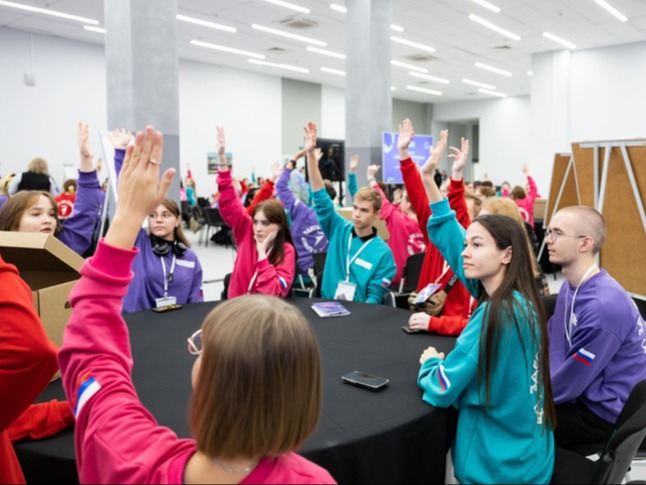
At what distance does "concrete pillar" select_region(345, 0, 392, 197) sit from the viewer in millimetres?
8523

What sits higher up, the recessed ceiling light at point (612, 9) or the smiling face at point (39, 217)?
the recessed ceiling light at point (612, 9)

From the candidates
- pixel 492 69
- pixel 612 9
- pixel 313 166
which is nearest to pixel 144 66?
pixel 313 166

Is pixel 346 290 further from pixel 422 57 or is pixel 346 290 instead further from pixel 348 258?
pixel 422 57

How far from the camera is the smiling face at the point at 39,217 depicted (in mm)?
2785

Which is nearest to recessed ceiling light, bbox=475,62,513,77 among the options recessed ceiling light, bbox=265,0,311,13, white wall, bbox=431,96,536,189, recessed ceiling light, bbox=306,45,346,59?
recessed ceiling light, bbox=306,45,346,59

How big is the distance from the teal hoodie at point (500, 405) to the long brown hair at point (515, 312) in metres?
A: 0.01

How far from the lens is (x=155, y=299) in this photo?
9.93 feet

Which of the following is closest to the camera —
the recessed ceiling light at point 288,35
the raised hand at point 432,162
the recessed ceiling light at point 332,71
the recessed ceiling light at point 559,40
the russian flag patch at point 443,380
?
the russian flag patch at point 443,380

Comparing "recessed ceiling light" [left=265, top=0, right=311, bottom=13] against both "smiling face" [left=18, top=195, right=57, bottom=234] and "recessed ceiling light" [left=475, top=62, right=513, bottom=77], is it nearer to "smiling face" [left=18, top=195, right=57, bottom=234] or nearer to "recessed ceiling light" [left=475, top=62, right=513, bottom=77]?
"recessed ceiling light" [left=475, top=62, right=513, bottom=77]

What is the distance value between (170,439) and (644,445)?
1.99m

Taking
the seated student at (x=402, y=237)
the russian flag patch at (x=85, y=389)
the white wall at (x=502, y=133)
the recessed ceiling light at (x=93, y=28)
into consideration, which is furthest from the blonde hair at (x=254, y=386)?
the white wall at (x=502, y=133)

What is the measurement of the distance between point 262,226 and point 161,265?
642mm

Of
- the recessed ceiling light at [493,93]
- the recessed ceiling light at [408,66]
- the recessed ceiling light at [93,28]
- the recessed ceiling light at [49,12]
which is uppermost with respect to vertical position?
the recessed ceiling light at [493,93]

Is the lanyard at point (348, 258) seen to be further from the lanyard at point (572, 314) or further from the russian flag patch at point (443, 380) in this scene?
the russian flag patch at point (443, 380)
